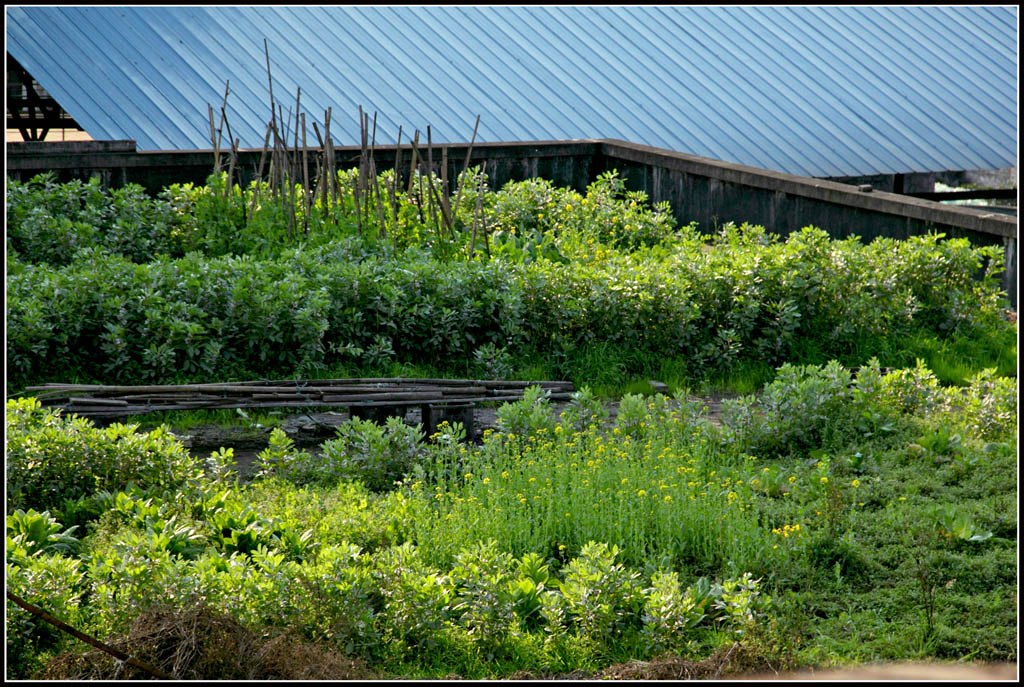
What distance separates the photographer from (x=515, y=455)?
5598mm

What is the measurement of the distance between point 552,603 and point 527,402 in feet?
7.36

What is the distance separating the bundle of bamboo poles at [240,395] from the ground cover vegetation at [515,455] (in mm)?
300

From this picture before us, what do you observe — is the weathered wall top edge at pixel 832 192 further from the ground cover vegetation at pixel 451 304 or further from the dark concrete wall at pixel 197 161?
the dark concrete wall at pixel 197 161

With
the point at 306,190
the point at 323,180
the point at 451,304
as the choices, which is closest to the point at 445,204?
the point at 323,180

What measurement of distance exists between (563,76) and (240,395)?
10.1 meters

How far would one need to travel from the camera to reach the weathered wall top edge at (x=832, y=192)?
919 cm

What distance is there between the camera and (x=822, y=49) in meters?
16.7

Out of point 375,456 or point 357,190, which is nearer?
point 375,456

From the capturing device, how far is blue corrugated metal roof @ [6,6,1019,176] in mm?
13453

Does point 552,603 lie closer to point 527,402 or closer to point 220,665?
point 220,665

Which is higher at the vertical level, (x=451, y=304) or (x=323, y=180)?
(x=323, y=180)

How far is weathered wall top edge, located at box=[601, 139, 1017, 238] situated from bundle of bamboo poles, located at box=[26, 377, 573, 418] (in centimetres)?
472

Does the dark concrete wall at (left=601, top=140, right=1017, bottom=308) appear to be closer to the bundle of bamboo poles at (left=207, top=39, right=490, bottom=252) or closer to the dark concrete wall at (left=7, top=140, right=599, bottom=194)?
the dark concrete wall at (left=7, top=140, right=599, bottom=194)

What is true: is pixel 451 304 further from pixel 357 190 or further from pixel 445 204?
pixel 445 204
